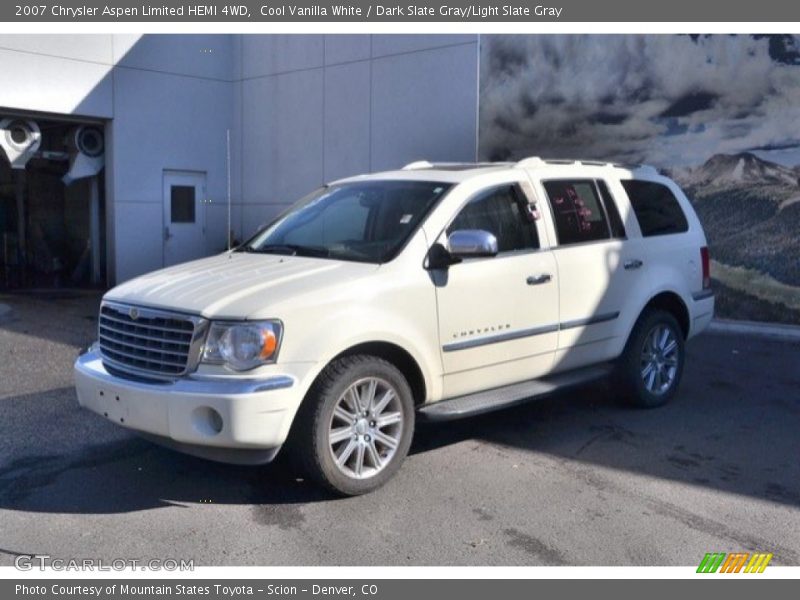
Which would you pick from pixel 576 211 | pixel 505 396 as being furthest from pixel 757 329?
pixel 505 396

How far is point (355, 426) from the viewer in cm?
535

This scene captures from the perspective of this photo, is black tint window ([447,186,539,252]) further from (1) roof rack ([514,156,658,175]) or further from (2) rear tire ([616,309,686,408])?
(2) rear tire ([616,309,686,408])

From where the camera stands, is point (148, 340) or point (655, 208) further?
point (655, 208)

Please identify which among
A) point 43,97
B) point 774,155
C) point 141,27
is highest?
point 141,27

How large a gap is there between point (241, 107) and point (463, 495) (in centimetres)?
1294

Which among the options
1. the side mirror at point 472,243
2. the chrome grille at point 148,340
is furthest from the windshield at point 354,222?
the chrome grille at point 148,340

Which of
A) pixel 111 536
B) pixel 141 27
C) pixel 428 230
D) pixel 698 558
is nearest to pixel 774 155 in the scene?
pixel 428 230

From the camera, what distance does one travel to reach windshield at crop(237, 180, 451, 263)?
595cm

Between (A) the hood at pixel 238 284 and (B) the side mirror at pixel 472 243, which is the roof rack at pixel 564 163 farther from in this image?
(A) the hood at pixel 238 284

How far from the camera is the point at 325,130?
15.2 metres

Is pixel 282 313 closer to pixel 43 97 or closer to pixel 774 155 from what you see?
pixel 774 155

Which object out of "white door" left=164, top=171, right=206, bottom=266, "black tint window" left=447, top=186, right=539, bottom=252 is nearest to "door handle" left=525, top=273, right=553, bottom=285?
"black tint window" left=447, top=186, right=539, bottom=252

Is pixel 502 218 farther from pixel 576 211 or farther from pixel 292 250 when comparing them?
pixel 292 250

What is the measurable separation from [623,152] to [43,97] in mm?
9461
